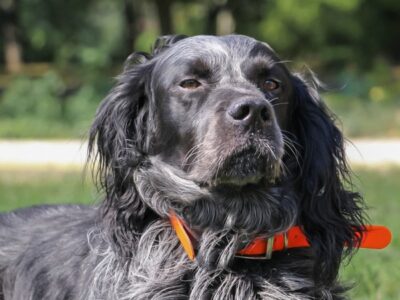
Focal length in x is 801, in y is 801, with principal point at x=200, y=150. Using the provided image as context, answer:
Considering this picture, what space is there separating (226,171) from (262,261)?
472mm

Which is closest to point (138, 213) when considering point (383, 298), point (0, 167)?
point (383, 298)

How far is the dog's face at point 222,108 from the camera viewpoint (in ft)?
11.9

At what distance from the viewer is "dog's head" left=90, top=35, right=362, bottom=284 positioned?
12.2 feet

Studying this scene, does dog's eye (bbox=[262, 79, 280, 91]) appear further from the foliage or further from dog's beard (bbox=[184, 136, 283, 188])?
the foliage

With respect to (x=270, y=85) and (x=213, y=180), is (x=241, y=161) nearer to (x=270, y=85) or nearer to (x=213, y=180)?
(x=213, y=180)

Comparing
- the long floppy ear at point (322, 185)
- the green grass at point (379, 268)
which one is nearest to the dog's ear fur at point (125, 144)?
the long floppy ear at point (322, 185)

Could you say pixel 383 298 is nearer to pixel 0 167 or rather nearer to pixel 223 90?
pixel 223 90

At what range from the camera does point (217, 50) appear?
3975mm

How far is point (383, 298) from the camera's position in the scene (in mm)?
5410

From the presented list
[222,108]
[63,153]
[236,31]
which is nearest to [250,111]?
[222,108]

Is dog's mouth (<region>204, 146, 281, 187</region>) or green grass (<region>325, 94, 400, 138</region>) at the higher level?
dog's mouth (<region>204, 146, 281, 187</region>)

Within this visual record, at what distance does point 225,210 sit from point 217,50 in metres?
0.79

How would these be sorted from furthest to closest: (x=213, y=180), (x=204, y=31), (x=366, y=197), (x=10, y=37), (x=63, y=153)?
1. (x=10, y=37)
2. (x=204, y=31)
3. (x=63, y=153)
4. (x=366, y=197)
5. (x=213, y=180)

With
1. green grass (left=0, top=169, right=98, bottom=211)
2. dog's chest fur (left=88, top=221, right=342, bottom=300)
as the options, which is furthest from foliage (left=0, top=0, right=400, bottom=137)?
dog's chest fur (left=88, top=221, right=342, bottom=300)
